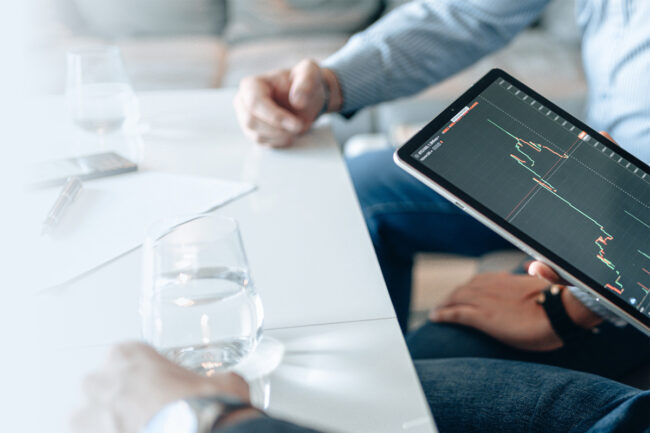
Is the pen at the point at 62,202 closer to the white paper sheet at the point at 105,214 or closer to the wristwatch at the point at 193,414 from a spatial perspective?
the white paper sheet at the point at 105,214

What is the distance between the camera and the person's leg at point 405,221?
1007 millimetres

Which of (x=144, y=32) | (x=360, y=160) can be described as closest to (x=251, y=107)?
(x=360, y=160)

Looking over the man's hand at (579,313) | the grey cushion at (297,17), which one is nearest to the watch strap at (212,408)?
the man's hand at (579,313)

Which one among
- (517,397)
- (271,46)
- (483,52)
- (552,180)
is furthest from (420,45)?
(271,46)

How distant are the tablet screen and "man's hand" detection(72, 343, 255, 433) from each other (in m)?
0.27

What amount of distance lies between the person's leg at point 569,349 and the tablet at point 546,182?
23 cm

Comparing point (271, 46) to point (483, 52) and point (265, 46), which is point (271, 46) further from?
point (483, 52)

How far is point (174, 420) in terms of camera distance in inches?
13.1

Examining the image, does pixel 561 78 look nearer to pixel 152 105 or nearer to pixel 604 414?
pixel 152 105

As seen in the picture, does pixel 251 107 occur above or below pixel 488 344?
above

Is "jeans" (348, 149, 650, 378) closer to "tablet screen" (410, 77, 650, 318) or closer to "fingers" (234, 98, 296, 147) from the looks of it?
"fingers" (234, 98, 296, 147)

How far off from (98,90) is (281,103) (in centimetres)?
24

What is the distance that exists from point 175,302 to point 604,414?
0.37 m

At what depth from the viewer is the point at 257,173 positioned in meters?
0.72
